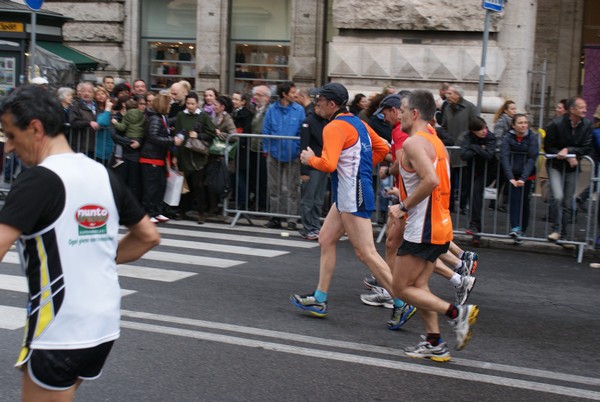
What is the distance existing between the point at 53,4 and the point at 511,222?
511 inches

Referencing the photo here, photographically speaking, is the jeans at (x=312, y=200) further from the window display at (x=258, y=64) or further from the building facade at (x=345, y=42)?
the window display at (x=258, y=64)

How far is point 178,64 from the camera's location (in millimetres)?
20594

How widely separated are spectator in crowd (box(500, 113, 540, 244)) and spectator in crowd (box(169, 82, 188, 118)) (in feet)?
16.5

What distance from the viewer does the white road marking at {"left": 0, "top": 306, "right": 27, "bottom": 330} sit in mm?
6832

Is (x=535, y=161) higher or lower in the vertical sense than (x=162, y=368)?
higher

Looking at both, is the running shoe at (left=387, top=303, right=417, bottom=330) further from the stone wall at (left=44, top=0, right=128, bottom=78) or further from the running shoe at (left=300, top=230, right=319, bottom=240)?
the stone wall at (left=44, top=0, right=128, bottom=78)

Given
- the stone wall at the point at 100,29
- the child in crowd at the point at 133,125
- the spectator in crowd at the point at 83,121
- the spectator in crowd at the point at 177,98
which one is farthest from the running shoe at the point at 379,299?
the stone wall at the point at 100,29

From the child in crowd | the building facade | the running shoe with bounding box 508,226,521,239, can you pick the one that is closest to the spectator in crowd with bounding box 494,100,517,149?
the running shoe with bounding box 508,226,521,239

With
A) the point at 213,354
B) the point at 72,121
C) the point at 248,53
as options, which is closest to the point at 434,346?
the point at 213,354

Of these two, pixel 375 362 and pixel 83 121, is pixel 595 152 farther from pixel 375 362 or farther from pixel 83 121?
pixel 83 121

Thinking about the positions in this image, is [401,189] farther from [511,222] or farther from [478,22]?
[478,22]

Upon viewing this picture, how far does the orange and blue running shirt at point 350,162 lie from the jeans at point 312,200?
4.53 m

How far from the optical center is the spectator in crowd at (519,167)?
37.8ft

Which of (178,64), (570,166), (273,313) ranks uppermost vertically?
(178,64)
